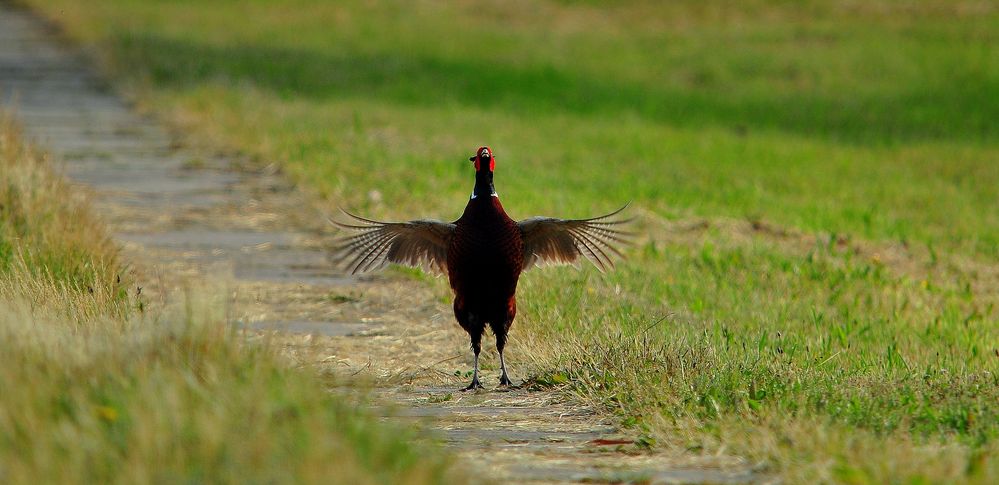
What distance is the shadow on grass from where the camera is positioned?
751 inches

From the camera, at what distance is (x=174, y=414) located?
12.7 ft

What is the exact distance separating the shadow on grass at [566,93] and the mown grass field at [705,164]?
0.27 ft

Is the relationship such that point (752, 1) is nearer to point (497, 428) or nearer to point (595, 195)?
point (595, 195)

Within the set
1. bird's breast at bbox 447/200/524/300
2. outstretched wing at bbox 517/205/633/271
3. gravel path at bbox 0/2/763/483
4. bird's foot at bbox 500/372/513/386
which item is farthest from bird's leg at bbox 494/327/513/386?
outstretched wing at bbox 517/205/633/271

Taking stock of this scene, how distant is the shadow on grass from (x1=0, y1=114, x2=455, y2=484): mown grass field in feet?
41.3

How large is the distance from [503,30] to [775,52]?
250 inches

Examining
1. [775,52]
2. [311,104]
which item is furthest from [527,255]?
[775,52]

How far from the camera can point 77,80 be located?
1850 cm

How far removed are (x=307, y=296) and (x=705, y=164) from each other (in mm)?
7770

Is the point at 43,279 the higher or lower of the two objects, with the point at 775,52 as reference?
lower

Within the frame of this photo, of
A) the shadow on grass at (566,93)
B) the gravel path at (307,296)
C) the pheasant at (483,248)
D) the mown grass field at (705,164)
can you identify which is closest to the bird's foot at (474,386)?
the pheasant at (483,248)

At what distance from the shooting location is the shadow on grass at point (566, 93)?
19.1 m

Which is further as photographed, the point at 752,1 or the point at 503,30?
the point at 752,1

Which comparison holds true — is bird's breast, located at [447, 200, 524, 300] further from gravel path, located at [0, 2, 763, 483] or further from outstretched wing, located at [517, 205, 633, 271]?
outstretched wing, located at [517, 205, 633, 271]
